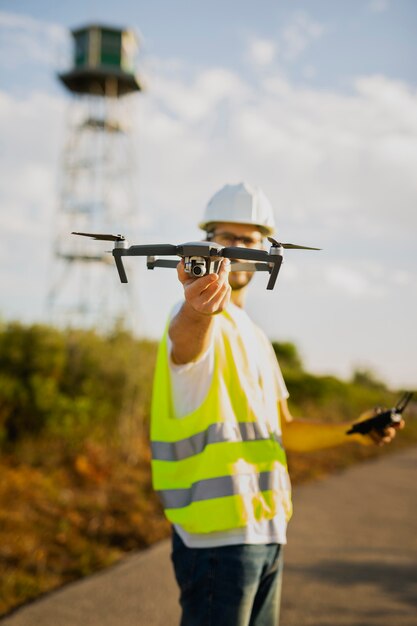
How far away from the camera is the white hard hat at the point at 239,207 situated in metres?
2.43

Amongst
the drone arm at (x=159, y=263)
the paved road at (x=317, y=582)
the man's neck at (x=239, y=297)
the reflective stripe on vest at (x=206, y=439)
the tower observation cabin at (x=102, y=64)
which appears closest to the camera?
the drone arm at (x=159, y=263)

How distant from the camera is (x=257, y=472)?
2256mm

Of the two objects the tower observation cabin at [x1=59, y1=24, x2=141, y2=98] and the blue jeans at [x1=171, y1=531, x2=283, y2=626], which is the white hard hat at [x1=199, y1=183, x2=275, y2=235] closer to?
the blue jeans at [x1=171, y1=531, x2=283, y2=626]

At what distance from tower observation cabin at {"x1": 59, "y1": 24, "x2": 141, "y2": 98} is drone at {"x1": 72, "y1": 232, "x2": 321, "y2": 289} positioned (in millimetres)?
22092

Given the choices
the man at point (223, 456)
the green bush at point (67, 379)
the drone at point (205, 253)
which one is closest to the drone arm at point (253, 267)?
the drone at point (205, 253)

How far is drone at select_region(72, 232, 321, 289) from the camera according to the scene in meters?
1.58

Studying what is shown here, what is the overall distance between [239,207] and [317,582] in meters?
3.48

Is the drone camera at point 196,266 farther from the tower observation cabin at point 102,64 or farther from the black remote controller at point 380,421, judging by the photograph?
the tower observation cabin at point 102,64

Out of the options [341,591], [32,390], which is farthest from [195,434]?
[32,390]

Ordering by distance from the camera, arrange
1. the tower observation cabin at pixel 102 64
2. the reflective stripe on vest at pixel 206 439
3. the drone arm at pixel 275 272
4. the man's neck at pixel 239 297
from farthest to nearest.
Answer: the tower observation cabin at pixel 102 64 < the man's neck at pixel 239 297 < the reflective stripe on vest at pixel 206 439 < the drone arm at pixel 275 272

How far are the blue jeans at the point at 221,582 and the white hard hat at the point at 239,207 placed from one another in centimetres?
129

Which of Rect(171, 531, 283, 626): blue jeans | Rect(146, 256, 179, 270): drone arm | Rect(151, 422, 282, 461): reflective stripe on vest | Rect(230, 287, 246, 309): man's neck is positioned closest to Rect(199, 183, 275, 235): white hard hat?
Rect(230, 287, 246, 309): man's neck

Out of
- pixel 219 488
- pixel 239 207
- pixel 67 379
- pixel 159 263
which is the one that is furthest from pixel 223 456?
pixel 67 379

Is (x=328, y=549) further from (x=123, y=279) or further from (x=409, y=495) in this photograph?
(x=123, y=279)
